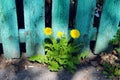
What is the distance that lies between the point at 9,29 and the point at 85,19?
2.63 feet

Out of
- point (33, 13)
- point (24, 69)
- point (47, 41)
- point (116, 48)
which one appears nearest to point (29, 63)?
point (24, 69)

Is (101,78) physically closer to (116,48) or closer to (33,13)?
(116,48)

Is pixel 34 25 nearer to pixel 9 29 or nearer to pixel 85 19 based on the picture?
pixel 9 29

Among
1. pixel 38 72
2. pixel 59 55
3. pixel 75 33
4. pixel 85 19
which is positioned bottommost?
pixel 38 72

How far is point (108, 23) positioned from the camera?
2.79 metres

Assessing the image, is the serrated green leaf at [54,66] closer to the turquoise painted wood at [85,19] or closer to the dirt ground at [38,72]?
the dirt ground at [38,72]

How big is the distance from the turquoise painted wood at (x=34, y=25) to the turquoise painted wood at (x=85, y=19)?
371mm

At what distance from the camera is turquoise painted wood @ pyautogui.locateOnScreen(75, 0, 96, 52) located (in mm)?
2605

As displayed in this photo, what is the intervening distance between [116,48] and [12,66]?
1200 millimetres

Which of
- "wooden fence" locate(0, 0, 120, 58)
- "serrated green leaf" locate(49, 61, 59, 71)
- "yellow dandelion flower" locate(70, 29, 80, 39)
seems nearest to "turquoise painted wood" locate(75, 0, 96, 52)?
"wooden fence" locate(0, 0, 120, 58)

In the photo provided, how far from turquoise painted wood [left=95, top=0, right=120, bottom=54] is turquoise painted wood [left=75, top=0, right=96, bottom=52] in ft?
0.39

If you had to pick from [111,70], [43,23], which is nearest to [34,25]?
[43,23]

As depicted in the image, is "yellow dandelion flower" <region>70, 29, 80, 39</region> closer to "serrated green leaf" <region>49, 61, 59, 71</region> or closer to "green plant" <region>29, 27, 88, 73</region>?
"green plant" <region>29, 27, 88, 73</region>

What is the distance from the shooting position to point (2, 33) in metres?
2.73
